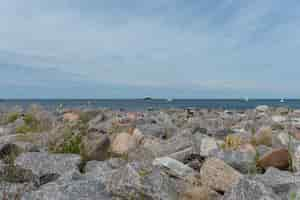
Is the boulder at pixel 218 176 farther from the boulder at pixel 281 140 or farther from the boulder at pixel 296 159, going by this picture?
the boulder at pixel 281 140

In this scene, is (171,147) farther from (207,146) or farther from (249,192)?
(249,192)

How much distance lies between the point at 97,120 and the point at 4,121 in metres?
2.80

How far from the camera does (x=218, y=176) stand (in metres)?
3.57

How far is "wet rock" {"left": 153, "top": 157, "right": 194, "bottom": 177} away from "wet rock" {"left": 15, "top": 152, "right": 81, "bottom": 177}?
95 centimetres

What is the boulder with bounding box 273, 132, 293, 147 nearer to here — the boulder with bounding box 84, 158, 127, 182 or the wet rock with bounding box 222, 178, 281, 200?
the boulder with bounding box 84, 158, 127, 182

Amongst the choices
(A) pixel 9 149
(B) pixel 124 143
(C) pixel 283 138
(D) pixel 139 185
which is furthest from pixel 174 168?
(C) pixel 283 138

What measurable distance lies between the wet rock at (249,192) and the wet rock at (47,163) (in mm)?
1894

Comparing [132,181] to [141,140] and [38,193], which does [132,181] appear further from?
[141,140]

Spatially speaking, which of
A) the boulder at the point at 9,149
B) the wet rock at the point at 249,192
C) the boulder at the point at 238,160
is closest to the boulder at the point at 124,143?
the boulder at the point at 9,149

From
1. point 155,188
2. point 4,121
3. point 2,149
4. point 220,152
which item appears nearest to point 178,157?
point 220,152

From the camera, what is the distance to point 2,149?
5.12 metres

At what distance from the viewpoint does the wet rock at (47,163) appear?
408 centimetres

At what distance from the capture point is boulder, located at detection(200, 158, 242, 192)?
350 centimetres

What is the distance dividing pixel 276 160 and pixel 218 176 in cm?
128
